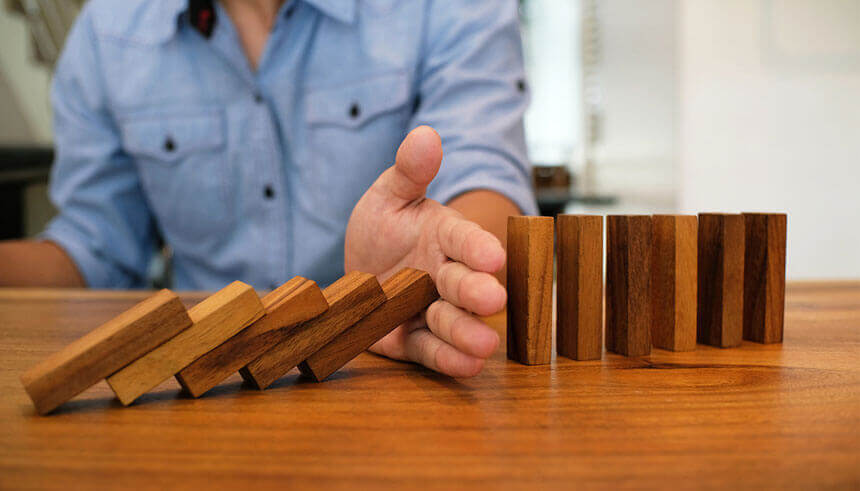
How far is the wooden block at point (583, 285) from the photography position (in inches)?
21.1

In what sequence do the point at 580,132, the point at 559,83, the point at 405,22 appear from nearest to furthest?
the point at 405,22 → the point at 580,132 → the point at 559,83

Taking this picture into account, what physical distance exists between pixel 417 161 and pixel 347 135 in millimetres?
814

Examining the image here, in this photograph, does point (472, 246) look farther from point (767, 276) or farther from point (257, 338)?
point (767, 276)

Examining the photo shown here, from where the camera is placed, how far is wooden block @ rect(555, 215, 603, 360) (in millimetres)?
535

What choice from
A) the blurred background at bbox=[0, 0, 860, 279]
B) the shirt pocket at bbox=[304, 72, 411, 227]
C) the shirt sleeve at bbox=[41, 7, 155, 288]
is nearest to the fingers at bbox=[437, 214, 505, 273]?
the shirt pocket at bbox=[304, 72, 411, 227]

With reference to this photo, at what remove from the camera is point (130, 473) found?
0.31 metres

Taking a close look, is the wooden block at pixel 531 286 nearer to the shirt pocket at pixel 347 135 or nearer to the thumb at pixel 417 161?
the thumb at pixel 417 161

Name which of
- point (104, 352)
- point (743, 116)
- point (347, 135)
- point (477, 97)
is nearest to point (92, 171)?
point (347, 135)

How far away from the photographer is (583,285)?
1.76 ft

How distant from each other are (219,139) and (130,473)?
43.0 inches

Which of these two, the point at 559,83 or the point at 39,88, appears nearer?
the point at 39,88

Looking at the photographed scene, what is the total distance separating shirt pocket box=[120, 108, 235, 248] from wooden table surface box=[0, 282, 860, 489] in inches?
31.6

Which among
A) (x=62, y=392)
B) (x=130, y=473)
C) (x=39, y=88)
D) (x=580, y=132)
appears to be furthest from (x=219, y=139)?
(x=580, y=132)

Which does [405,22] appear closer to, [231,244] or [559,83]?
[231,244]
